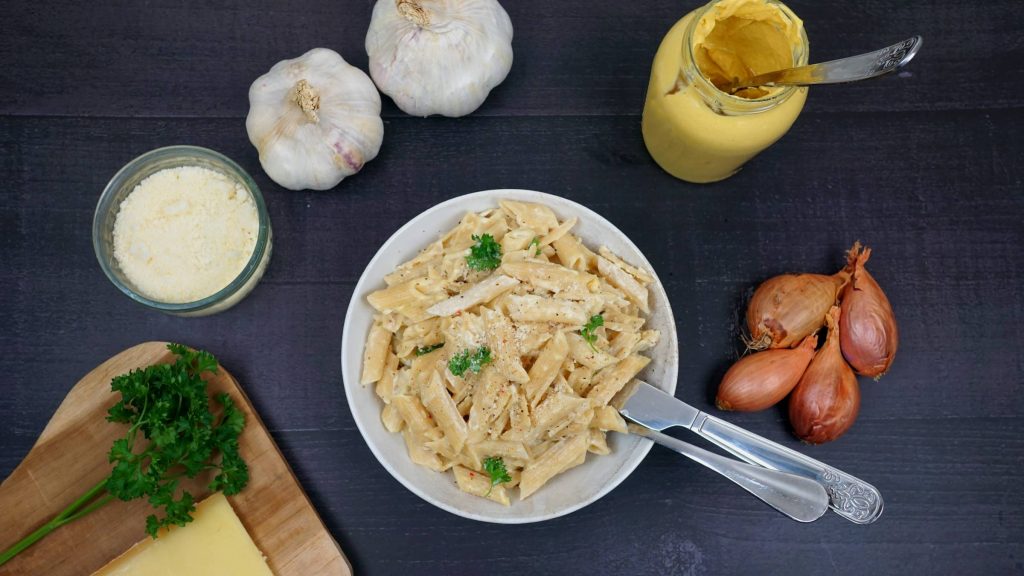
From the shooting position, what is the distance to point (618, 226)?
2.42 meters

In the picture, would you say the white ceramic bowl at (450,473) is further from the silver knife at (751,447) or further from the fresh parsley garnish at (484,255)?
the fresh parsley garnish at (484,255)

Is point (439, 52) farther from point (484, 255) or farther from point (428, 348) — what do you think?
point (428, 348)

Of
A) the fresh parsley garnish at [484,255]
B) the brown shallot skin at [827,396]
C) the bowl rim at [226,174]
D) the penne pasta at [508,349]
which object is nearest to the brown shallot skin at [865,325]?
the brown shallot skin at [827,396]

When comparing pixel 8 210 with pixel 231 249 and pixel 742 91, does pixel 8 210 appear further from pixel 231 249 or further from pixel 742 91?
pixel 742 91

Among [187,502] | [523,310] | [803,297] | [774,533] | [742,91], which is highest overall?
[742,91]

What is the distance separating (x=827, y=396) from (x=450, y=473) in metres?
1.04

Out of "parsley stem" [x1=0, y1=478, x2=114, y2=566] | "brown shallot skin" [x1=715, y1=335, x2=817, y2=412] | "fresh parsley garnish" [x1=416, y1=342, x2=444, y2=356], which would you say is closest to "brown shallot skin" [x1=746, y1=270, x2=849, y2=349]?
"brown shallot skin" [x1=715, y1=335, x2=817, y2=412]

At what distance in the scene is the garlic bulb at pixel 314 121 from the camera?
2.22 meters

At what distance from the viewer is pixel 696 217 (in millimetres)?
2424

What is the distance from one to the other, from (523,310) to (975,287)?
1.44m

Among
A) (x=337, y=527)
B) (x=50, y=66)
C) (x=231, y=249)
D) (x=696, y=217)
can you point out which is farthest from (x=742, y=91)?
(x=50, y=66)

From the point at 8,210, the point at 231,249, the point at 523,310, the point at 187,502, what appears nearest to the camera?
the point at 523,310

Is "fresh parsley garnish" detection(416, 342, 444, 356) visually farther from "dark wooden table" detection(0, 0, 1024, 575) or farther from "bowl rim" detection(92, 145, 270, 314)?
"bowl rim" detection(92, 145, 270, 314)

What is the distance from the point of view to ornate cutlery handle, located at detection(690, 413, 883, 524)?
2014 mm
